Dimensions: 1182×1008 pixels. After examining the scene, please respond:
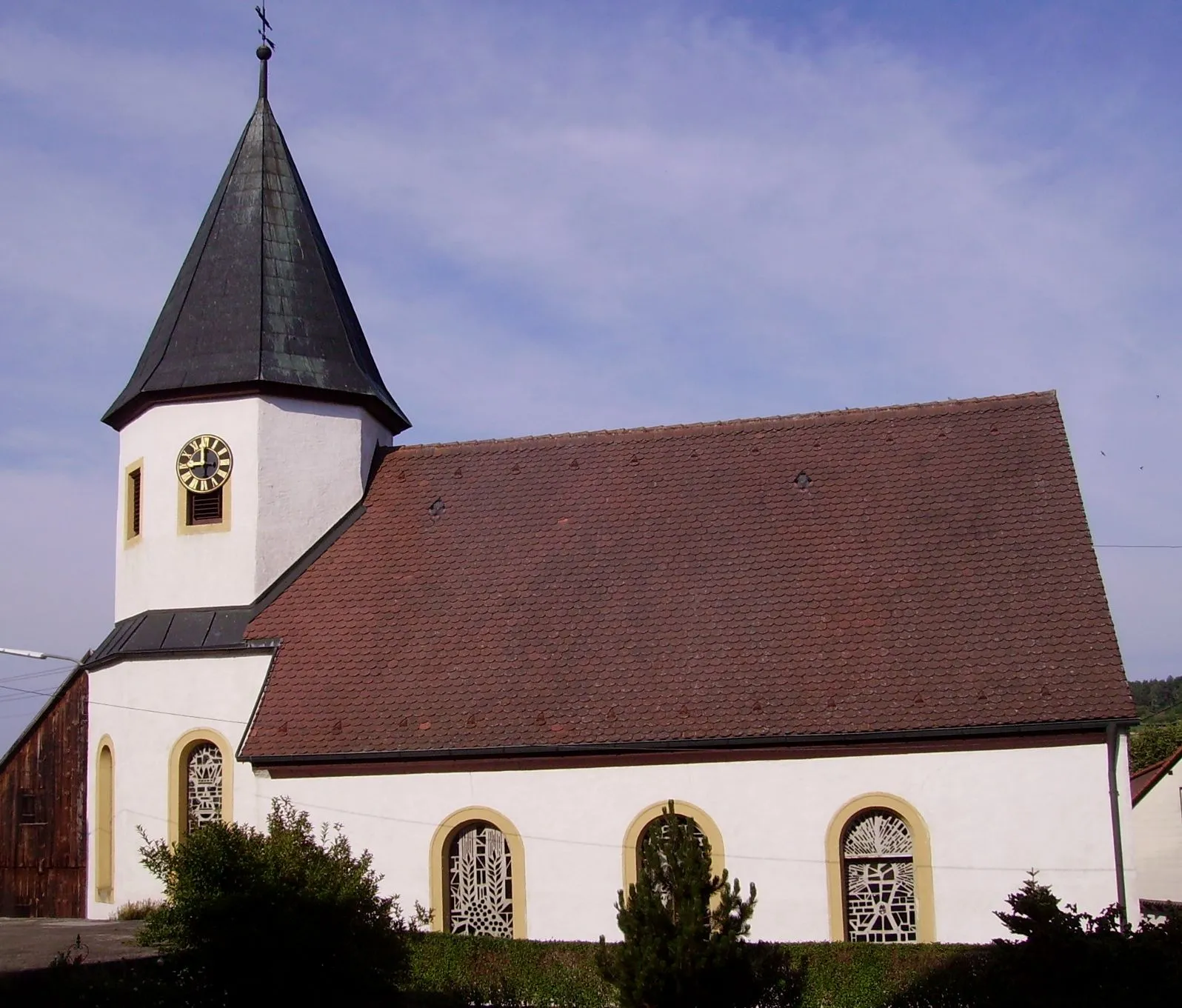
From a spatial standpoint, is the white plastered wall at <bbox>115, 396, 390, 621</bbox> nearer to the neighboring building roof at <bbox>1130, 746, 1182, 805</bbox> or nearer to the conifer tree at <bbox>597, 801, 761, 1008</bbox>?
the conifer tree at <bbox>597, 801, 761, 1008</bbox>

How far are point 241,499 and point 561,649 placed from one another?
19.2 ft

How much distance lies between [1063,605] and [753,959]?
23.3 feet

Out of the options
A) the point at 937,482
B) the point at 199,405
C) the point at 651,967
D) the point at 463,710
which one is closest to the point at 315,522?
the point at 199,405

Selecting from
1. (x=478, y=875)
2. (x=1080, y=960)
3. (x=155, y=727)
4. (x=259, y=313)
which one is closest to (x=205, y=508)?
(x=259, y=313)

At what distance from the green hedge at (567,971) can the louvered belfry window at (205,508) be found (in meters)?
8.24

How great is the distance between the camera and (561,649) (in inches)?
785

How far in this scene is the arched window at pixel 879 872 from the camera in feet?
57.9

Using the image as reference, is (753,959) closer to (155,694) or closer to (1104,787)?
(1104,787)

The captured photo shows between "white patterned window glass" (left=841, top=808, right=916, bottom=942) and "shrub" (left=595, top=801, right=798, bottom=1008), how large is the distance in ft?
11.7

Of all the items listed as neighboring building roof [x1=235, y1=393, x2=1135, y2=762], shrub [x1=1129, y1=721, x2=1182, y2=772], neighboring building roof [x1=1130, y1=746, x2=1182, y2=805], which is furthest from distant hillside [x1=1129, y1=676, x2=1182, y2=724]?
neighboring building roof [x1=235, y1=393, x2=1135, y2=762]

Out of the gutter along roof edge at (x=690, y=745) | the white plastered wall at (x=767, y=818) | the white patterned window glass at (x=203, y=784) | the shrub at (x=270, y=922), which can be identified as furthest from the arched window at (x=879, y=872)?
the white patterned window glass at (x=203, y=784)

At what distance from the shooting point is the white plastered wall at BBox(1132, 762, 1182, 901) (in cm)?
4059

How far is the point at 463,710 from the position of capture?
763 inches

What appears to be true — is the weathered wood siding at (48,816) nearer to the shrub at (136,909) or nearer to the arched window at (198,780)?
the shrub at (136,909)
